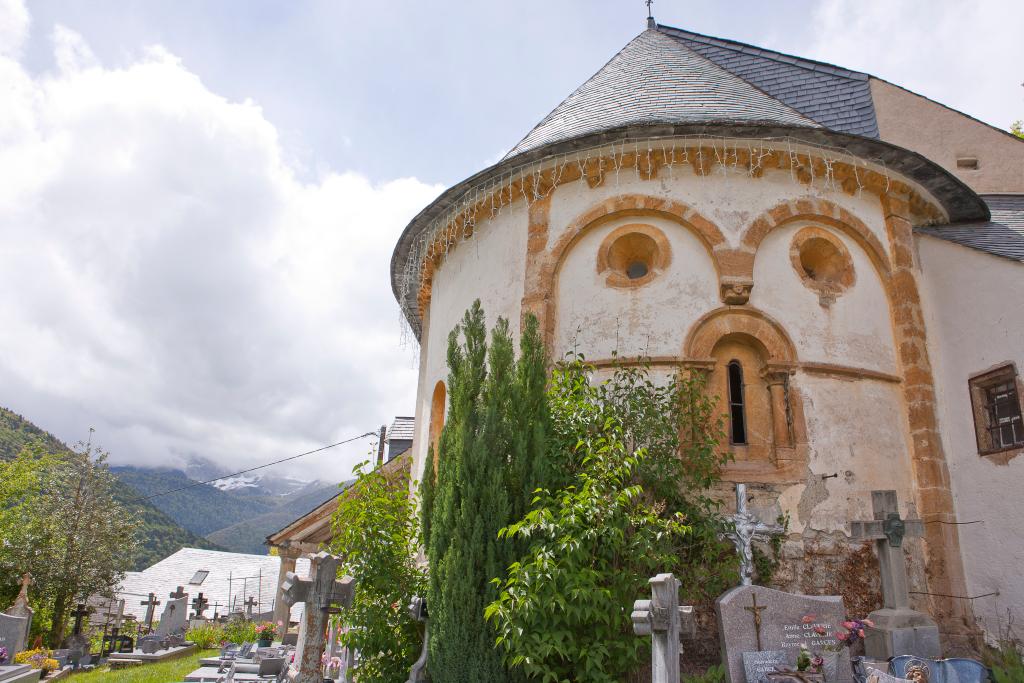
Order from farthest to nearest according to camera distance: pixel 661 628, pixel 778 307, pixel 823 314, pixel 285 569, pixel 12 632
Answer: pixel 285 569 → pixel 12 632 → pixel 823 314 → pixel 778 307 → pixel 661 628

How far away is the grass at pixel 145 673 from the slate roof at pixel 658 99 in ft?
33.4

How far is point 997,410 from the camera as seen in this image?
29.2 ft

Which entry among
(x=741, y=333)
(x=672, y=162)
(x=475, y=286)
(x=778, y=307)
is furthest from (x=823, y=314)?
(x=475, y=286)

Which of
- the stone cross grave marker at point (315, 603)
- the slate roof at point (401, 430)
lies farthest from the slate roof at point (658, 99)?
the slate roof at point (401, 430)

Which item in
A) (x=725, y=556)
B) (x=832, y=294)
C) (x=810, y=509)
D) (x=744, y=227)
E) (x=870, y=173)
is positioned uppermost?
(x=870, y=173)

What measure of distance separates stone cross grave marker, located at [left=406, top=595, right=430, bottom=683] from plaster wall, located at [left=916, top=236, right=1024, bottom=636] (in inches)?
240

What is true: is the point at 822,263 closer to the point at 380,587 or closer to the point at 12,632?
the point at 380,587

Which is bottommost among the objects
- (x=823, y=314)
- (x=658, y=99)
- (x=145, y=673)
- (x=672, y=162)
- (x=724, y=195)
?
(x=145, y=673)

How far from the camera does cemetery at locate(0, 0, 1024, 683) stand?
684 centimetres

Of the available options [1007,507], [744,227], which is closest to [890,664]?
[1007,507]

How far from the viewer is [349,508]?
28.7 ft

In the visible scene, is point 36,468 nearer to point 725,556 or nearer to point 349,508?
point 349,508

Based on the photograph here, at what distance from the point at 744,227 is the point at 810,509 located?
353cm

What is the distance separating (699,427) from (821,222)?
351 centimetres
